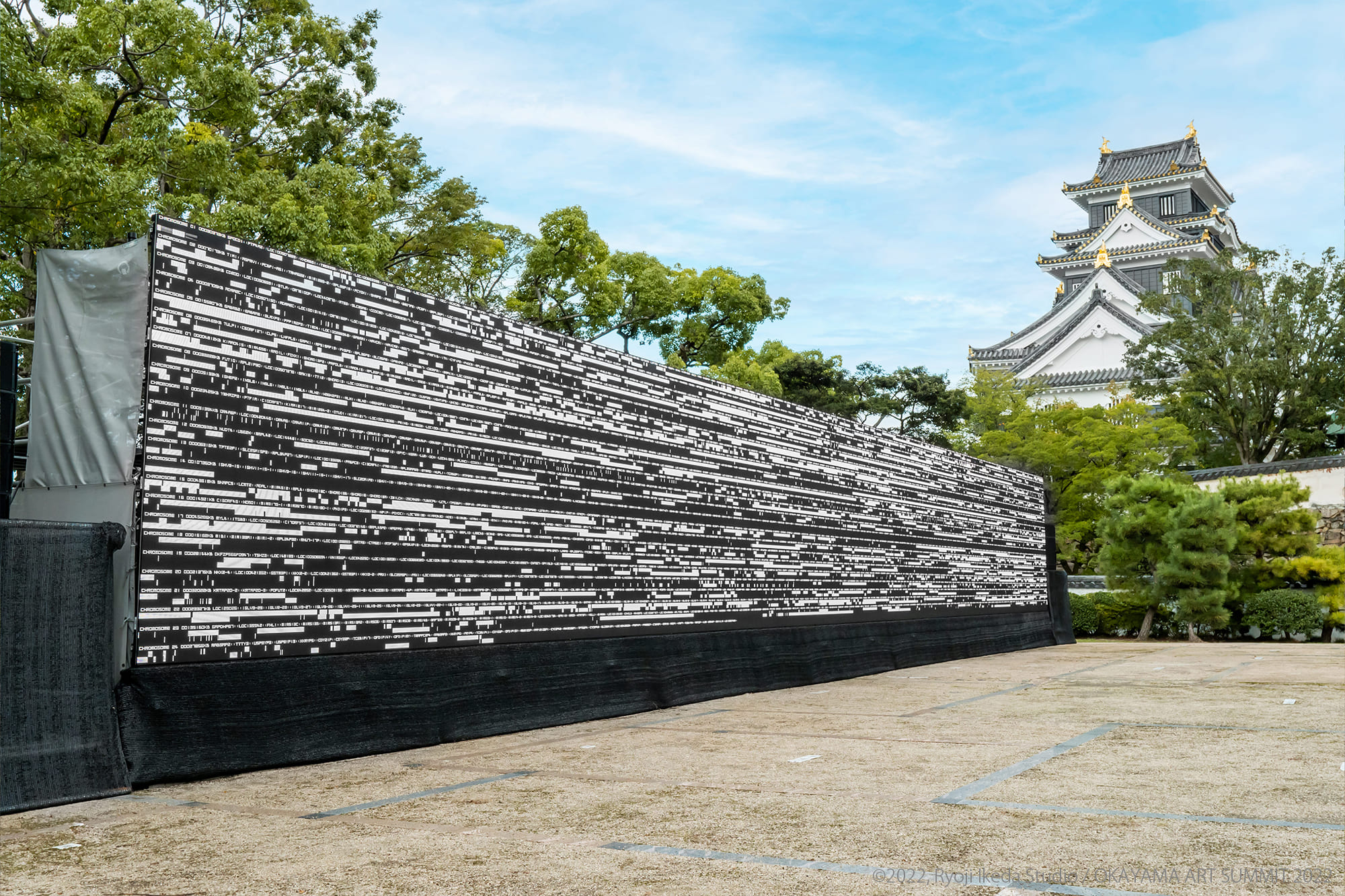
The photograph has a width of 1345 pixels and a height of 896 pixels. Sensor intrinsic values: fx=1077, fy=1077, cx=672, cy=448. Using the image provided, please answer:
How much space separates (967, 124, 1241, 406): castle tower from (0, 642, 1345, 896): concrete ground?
33.1m

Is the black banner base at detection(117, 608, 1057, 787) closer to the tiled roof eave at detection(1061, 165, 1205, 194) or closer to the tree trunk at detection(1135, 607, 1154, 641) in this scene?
the tree trunk at detection(1135, 607, 1154, 641)

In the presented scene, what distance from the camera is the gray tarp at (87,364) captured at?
477cm

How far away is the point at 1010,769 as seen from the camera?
16.1ft

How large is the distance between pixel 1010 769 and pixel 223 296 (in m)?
4.26

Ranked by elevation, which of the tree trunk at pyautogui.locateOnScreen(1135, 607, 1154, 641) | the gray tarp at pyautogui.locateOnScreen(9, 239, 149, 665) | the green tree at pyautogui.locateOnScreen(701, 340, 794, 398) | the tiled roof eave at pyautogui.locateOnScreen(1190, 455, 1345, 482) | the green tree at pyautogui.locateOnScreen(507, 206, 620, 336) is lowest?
the tree trunk at pyautogui.locateOnScreen(1135, 607, 1154, 641)

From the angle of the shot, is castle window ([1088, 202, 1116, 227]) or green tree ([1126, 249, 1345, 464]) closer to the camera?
green tree ([1126, 249, 1345, 464])

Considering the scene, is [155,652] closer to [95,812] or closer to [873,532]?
[95,812]

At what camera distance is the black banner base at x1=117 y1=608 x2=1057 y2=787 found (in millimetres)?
4637

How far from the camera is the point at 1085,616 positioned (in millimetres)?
19797

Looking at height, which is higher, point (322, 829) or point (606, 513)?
point (606, 513)

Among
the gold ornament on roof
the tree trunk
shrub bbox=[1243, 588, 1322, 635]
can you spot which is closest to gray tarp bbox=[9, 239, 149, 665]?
the tree trunk

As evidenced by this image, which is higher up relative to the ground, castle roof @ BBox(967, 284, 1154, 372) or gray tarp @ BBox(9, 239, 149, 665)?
castle roof @ BBox(967, 284, 1154, 372)

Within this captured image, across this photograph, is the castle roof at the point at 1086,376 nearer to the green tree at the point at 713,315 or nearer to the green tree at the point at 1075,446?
the green tree at the point at 1075,446

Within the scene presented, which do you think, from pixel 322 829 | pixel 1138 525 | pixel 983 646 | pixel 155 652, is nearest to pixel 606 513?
pixel 155 652
